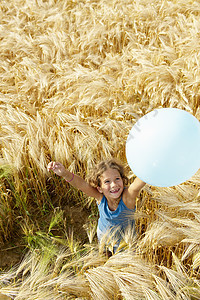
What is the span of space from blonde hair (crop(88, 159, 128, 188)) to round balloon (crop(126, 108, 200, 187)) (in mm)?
570

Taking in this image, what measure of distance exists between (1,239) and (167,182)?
4.17 ft

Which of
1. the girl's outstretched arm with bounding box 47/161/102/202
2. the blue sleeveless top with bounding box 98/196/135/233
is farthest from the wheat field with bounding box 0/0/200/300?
the girl's outstretched arm with bounding box 47/161/102/202

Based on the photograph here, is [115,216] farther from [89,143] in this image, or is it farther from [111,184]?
[89,143]

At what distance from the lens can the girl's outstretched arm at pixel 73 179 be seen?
158 centimetres

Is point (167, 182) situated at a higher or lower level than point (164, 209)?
higher

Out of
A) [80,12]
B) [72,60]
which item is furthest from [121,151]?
[80,12]

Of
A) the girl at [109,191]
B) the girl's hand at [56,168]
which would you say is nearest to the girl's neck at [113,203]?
the girl at [109,191]

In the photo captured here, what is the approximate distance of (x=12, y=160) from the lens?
1.96 metres

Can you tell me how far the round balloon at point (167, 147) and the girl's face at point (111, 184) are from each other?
47cm

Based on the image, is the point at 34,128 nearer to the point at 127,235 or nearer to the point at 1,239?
the point at 1,239

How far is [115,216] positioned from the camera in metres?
1.65

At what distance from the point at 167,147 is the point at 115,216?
72 centimetres

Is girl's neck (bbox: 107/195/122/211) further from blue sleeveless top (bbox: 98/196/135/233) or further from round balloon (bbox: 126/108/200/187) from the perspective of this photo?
round balloon (bbox: 126/108/200/187)

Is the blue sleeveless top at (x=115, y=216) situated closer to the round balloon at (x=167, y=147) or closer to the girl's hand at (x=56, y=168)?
the girl's hand at (x=56, y=168)
